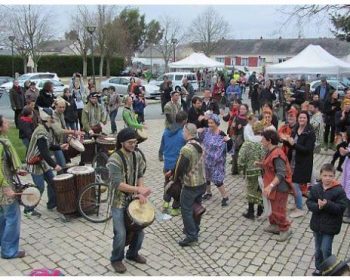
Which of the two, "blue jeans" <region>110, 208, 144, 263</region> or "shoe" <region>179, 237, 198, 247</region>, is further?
"shoe" <region>179, 237, 198, 247</region>

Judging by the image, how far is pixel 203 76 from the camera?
38.1 meters

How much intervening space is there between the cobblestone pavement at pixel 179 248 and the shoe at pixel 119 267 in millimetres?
98

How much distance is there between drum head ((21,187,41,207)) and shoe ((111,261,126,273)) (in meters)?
1.50

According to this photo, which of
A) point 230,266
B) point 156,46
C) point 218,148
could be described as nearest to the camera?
point 230,266

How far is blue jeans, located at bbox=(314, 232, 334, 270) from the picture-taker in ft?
16.7

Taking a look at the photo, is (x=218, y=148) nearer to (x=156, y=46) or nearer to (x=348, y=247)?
(x=348, y=247)

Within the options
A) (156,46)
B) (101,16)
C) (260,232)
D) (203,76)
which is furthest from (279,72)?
(156,46)

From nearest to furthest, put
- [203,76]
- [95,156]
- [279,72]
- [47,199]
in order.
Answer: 1. [47,199]
2. [95,156]
3. [279,72]
4. [203,76]

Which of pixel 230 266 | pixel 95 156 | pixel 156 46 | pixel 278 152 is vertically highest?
pixel 156 46

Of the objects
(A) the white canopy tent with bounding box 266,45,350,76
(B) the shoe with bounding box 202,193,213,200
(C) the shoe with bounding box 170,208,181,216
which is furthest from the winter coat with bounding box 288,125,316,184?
(A) the white canopy tent with bounding box 266,45,350,76

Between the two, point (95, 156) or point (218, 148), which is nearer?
point (218, 148)

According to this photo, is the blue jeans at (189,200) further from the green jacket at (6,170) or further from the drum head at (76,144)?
the drum head at (76,144)

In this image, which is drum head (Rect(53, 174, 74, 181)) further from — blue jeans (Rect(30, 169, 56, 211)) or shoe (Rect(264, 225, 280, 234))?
shoe (Rect(264, 225, 280, 234))

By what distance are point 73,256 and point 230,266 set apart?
2087mm
